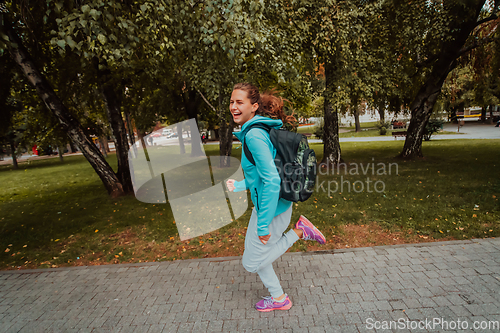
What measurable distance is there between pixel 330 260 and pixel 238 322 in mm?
1694

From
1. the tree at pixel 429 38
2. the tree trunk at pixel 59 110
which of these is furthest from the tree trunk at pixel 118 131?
the tree at pixel 429 38

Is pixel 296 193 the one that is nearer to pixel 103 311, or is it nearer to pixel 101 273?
pixel 103 311

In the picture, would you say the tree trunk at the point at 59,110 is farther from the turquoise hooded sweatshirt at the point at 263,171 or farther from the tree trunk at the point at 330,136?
the tree trunk at the point at 330,136

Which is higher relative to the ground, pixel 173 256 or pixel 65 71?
pixel 65 71

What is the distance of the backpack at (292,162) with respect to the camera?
8.05ft

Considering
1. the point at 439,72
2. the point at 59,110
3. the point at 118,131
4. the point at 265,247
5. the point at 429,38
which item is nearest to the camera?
the point at 265,247

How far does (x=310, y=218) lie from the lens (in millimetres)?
5785

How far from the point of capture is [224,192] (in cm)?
851

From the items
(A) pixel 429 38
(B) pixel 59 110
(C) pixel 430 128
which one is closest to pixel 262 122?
(B) pixel 59 110

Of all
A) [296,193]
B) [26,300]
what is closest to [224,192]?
[26,300]

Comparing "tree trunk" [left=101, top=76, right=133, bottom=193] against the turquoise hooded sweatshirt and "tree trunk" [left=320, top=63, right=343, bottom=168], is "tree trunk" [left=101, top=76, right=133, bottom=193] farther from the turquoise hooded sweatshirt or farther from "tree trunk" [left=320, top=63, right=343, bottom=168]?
the turquoise hooded sweatshirt

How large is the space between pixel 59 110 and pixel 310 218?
672 centimetres

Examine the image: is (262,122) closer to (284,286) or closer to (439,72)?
(284,286)

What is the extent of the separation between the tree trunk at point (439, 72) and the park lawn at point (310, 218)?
2243 millimetres
